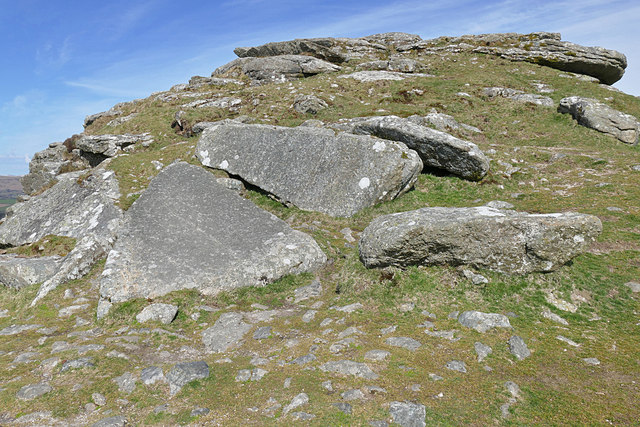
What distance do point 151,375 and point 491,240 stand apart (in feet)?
35.1

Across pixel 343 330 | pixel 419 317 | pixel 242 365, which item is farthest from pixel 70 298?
pixel 419 317

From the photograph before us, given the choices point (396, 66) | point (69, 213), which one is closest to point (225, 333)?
point (69, 213)

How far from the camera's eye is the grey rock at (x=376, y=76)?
4242 centimetres

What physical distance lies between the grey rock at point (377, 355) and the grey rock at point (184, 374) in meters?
4.11

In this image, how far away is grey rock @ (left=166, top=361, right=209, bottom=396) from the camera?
27.3 ft

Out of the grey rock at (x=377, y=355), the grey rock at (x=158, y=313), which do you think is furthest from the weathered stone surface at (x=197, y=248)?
the grey rock at (x=377, y=355)

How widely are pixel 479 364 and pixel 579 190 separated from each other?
16.0 m

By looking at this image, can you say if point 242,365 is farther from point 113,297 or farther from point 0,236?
point 0,236

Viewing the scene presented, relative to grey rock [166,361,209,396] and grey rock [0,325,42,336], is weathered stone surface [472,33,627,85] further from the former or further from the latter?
grey rock [0,325,42,336]

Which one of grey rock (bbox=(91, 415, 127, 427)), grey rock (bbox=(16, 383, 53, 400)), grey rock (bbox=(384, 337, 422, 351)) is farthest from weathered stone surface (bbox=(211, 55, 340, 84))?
grey rock (bbox=(91, 415, 127, 427))

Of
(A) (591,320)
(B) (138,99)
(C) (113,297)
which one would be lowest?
(A) (591,320)

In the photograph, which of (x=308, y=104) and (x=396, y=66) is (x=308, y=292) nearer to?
(x=308, y=104)

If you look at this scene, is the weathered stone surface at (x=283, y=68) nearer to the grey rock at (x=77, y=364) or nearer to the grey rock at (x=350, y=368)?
the grey rock at (x=77, y=364)

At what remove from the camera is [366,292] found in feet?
39.1
